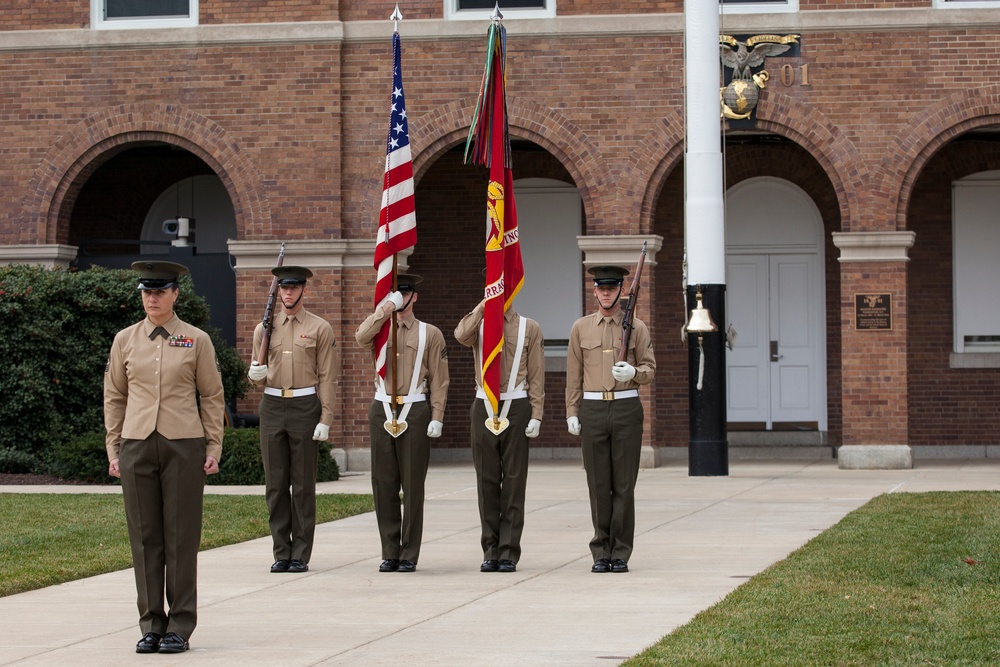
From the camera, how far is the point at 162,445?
761 cm

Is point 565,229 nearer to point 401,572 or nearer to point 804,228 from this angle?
point 804,228

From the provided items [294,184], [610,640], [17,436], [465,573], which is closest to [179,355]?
[610,640]

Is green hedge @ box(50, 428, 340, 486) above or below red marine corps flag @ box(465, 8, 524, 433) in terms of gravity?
below

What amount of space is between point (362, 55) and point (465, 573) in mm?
10705

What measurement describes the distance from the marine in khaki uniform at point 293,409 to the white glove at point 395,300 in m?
0.56

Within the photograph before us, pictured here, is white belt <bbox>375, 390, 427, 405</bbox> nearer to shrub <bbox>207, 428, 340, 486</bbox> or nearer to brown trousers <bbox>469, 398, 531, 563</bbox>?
brown trousers <bbox>469, 398, 531, 563</bbox>

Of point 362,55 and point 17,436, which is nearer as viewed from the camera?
point 17,436

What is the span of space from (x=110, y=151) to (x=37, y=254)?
5.39 ft

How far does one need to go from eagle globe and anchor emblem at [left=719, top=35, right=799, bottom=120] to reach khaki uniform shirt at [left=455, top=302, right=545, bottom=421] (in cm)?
909

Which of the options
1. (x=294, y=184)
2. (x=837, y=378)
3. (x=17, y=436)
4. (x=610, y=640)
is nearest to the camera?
(x=610, y=640)

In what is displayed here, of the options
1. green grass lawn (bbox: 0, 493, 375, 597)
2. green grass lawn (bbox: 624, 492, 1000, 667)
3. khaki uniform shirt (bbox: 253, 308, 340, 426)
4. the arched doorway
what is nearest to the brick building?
the arched doorway

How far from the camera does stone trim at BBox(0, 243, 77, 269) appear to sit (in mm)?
19781

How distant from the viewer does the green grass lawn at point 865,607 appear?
6992 mm

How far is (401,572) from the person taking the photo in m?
10.4
